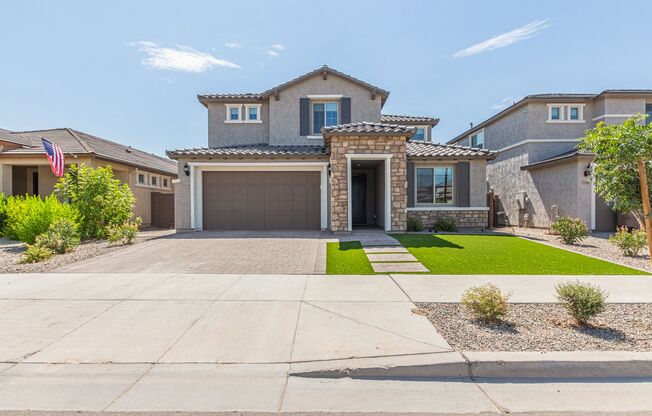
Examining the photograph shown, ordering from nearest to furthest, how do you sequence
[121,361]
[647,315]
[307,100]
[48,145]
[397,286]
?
[121,361], [647,315], [397,286], [48,145], [307,100]

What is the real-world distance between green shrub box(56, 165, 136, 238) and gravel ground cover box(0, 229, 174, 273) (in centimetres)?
70

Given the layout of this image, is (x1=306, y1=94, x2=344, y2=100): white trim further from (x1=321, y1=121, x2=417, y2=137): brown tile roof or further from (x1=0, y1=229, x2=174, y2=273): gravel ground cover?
(x1=0, y1=229, x2=174, y2=273): gravel ground cover

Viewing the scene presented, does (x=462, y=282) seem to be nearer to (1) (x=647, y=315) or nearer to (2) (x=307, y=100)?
(1) (x=647, y=315)

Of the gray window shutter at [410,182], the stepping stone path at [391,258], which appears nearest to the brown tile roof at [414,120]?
the gray window shutter at [410,182]

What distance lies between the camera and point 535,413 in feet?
9.66

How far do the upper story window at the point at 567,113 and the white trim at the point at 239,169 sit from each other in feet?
43.3

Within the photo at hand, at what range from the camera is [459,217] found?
1606 cm

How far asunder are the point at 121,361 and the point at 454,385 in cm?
358

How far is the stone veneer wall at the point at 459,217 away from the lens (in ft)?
52.4

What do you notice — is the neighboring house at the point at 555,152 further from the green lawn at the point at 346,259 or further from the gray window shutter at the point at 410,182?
the green lawn at the point at 346,259

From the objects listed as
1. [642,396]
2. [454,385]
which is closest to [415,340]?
[454,385]

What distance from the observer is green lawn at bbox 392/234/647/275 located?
7758mm

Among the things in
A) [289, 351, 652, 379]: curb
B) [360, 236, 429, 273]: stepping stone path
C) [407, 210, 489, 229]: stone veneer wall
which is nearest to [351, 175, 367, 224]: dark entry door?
[407, 210, 489, 229]: stone veneer wall

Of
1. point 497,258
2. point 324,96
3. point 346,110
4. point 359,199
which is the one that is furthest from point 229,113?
point 497,258
